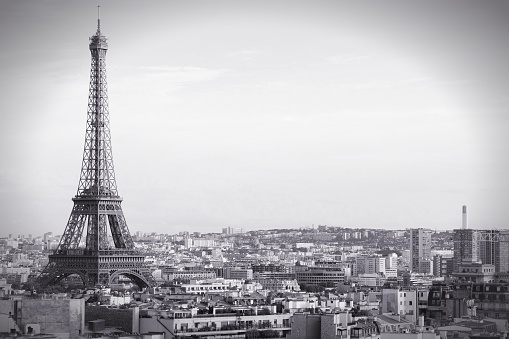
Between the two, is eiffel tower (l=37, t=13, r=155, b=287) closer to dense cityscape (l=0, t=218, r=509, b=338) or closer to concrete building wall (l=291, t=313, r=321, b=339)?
dense cityscape (l=0, t=218, r=509, b=338)

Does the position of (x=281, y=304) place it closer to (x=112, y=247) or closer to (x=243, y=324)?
(x=243, y=324)

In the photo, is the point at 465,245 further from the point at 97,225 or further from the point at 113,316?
the point at 113,316

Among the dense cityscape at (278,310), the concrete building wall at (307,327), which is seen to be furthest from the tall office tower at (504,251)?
the concrete building wall at (307,327)

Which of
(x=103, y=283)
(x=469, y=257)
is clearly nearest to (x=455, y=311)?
(x=103, y=283)

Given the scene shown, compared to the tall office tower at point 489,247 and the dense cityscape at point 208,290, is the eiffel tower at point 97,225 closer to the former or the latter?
the dense cityscape at point 208,290

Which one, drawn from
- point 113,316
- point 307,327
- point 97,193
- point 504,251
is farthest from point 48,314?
point 504,251
